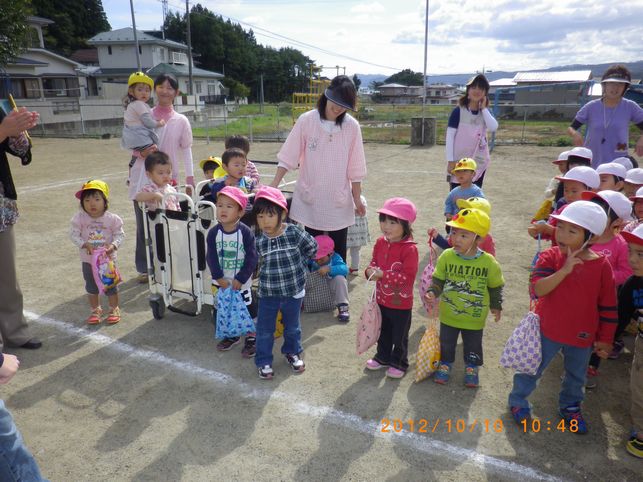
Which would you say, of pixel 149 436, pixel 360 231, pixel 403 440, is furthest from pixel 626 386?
pixel 149 436

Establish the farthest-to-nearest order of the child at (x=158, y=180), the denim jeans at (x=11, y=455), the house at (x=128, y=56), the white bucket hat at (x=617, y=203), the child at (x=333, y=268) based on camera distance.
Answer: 1. the house at (x=128, y=56)
2. the child at (x=158, y=180)
3. the child at (x=333, y=268)
4. the white bucket hat at (x=617, y=203)
5. the denim jeans at (x=11, y=455)

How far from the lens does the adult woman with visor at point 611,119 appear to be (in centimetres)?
499

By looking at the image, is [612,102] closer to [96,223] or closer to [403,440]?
[403,440]

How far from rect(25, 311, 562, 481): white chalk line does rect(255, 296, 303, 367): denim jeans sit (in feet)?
0.88

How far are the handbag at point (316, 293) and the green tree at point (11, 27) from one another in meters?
16.0

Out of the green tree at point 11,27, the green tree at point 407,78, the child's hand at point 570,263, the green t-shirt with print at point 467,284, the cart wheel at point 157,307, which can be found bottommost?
the cart wheel at point 157,307

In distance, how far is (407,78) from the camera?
4774 inches

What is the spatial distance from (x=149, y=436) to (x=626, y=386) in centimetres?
350

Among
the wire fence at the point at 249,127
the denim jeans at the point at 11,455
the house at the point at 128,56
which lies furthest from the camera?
the house at the point at 128,56

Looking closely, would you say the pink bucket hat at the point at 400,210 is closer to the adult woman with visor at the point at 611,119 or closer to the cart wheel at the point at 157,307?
the cart wheel at the point at 157,307

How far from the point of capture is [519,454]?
278 centimetres

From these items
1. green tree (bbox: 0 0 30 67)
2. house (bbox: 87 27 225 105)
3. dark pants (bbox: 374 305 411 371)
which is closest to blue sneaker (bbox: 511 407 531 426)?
dark pants (bbox: 374 305 411 371)

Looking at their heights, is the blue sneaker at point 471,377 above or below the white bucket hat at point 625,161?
below

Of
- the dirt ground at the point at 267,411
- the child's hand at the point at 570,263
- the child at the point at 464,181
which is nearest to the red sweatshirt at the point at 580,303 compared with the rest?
the child's hand at the point at 570,263
